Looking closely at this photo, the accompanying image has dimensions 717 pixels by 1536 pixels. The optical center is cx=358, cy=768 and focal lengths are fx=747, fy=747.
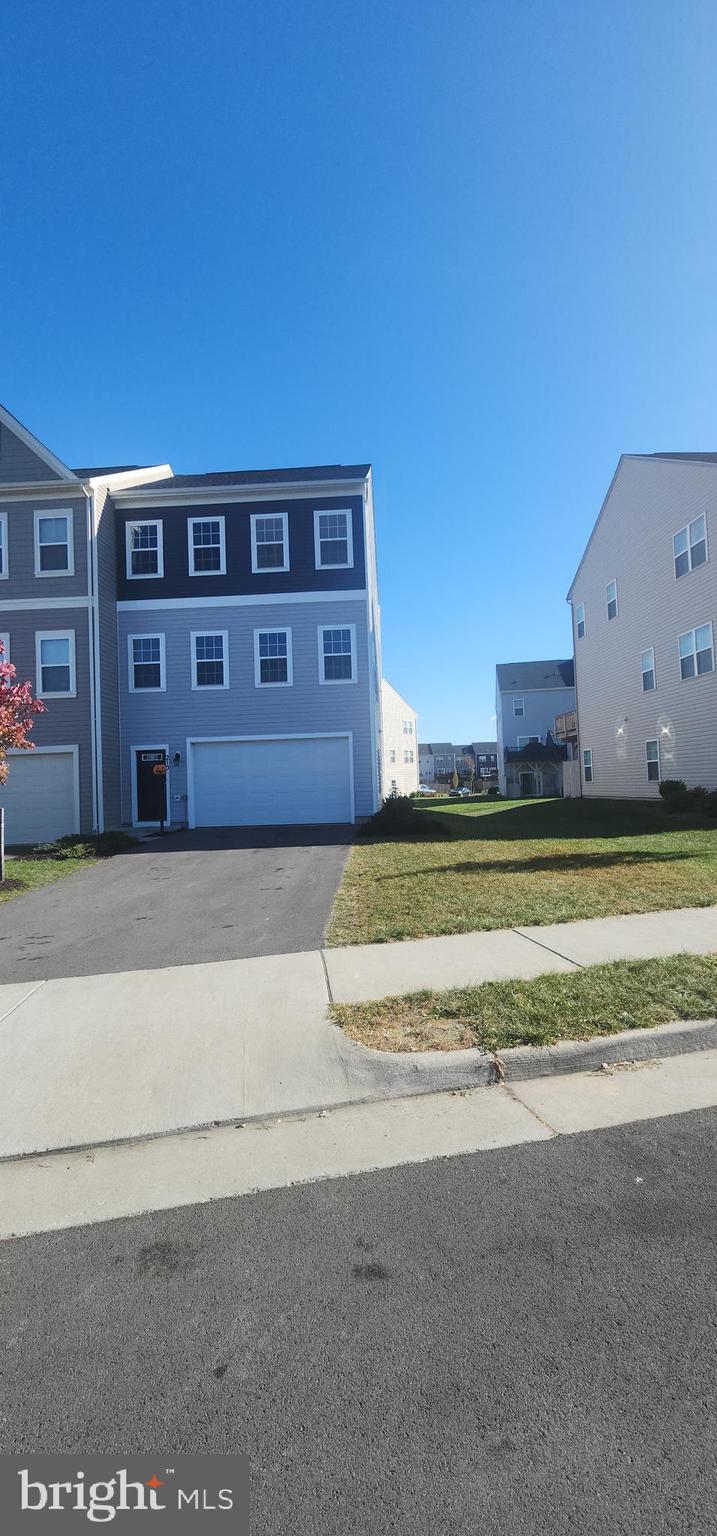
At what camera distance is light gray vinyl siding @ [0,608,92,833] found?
65.2ft

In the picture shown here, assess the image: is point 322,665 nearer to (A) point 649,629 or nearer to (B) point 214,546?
(B) point 214,546

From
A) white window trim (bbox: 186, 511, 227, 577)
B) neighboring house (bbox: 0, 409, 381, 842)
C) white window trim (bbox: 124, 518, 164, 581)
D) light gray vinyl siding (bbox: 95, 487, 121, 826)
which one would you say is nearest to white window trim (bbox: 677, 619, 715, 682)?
neighboring house (bbox: 0, 409, 381, 842)

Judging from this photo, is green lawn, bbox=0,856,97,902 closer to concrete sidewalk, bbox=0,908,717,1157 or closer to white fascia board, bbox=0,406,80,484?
concrete sidewalk, bbox=0,908,717,1157

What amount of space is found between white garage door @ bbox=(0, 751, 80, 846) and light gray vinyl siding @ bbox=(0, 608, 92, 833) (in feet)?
1.44

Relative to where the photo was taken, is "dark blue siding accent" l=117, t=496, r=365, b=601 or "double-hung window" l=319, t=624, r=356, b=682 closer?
"double-hung window" l=319, t=624, r=356, b=682

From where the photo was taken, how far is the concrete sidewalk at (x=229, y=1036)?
12.8 ft

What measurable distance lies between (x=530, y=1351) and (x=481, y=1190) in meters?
0.86

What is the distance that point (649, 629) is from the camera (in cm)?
2384

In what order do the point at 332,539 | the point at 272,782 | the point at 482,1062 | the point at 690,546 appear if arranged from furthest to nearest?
the point at 332,539 → the point at 272,782 → the point at 690,546 → the point at 482,1062

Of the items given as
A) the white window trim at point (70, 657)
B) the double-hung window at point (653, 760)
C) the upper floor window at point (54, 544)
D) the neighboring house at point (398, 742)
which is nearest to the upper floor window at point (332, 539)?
the upper floor window at point (54, 544)

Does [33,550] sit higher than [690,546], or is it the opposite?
[33,550]

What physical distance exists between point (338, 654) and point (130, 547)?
6.92m

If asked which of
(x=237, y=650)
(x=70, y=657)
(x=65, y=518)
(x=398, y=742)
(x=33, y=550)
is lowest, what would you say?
(x=398, y=742)

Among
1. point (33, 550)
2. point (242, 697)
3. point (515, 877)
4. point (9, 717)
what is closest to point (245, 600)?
point (242, 697)
